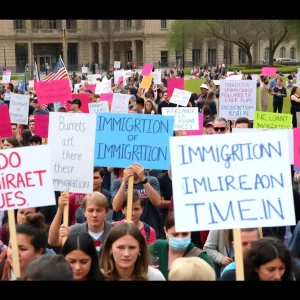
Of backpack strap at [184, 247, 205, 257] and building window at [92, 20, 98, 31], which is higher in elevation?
building window at [92, 20, 98, 31]

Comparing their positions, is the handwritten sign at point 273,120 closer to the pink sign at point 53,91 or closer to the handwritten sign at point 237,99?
the handwritten sign at point 237,99

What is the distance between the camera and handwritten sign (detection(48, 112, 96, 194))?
643 cm

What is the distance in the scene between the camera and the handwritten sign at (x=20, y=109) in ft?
45.2

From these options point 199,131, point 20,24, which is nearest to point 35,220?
point 199,131

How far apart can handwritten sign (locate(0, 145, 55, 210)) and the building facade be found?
2996 inches

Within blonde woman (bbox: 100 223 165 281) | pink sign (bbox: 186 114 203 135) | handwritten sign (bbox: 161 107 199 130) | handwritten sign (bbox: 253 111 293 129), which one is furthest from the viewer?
pink sign (bbox: 186 114 203 135)

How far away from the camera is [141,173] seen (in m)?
6.49

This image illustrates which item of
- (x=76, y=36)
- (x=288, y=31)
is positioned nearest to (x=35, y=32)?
(x=76, y=36)

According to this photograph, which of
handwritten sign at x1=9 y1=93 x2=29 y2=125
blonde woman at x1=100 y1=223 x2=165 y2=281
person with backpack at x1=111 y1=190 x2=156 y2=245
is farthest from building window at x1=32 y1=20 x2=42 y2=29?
blonde woman at x1=100 y1=223 x2=165 y2=281

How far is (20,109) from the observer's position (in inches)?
546

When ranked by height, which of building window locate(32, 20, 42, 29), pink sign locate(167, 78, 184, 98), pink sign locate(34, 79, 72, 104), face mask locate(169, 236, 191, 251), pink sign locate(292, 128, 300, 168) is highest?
building window locate(32, 20, 42, 29)

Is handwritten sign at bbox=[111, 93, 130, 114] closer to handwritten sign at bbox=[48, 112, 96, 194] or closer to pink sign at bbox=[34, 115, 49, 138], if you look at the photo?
pink sign at bbox=[34, 115, 49, 138]
